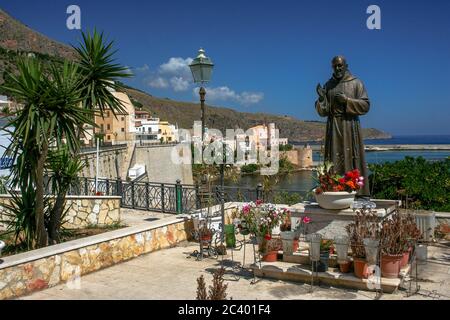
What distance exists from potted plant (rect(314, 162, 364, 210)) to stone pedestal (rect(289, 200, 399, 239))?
4.3 inches

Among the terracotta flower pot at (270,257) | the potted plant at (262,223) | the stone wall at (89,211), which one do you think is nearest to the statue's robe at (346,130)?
the potted plant at (262,223)

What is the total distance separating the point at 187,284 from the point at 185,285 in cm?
5

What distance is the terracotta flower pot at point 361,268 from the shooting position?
5.01m

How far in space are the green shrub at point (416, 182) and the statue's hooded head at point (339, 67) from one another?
8.97ft

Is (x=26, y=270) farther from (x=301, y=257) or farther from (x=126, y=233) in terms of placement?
(x=301, y=257)

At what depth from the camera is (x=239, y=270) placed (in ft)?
20.3

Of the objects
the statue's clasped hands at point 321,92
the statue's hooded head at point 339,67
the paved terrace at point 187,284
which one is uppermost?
the statue's hooded head at point 339,67

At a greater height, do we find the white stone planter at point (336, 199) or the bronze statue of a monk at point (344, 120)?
the bronze statue of a monk at point (344, 120)

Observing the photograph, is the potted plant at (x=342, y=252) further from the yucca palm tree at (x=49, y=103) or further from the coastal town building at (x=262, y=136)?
the coastal town building at (x=262, y=136)

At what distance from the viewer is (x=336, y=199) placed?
21.5 ft

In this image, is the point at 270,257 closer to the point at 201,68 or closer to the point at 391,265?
the point at 391,265

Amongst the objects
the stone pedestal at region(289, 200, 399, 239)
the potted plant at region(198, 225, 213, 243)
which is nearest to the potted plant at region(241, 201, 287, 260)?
the stone pedestal at region(289, 200, 399, 239)

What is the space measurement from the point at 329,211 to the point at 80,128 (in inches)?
160

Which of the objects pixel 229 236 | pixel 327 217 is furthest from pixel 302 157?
pixel 327 217
